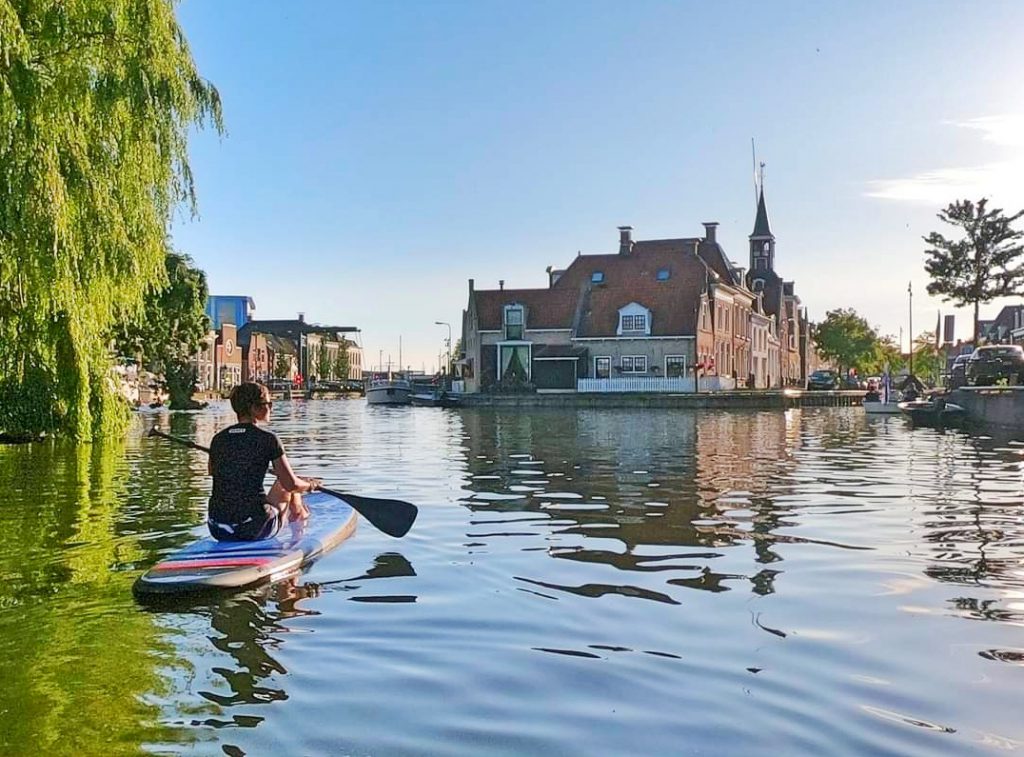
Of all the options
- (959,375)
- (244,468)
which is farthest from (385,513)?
(959,375)

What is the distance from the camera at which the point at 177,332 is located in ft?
168

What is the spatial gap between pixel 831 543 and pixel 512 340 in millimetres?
54799

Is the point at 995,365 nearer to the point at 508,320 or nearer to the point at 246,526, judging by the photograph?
the point at 508,320

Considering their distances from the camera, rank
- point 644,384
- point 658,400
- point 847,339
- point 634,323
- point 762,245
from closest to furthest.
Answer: point 658,400 < point 644,384 < point 634,323 < point 762,245 < point 847,339

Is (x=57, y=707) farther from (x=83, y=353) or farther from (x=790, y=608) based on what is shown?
(x=83, y=353)

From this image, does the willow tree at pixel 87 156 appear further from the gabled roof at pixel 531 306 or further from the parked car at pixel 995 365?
the gabled roof at pixel 531 306

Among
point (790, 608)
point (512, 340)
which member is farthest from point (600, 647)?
point (512, 340)

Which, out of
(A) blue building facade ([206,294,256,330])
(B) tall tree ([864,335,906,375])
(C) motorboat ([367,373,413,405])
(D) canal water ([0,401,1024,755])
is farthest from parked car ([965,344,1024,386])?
(A) blue building facade ([206,294,256,330])

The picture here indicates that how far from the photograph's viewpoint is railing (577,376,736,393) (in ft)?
200

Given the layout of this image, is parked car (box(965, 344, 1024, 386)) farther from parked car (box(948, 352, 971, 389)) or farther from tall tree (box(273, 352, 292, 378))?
tall tree (box(273, 352, 292, 378))

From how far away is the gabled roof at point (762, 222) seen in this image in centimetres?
8931

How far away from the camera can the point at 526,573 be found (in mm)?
9172

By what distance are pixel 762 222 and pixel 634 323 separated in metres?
32.4

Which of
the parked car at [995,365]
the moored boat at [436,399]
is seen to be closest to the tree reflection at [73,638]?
the parked car at [995,365]
